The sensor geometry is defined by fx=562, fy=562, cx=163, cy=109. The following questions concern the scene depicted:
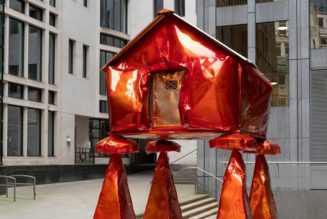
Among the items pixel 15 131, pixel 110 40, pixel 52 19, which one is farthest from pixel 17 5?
pixel 110 40

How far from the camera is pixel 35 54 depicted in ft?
103

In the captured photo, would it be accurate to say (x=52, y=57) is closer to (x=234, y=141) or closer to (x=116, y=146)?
(x=116, y=146)

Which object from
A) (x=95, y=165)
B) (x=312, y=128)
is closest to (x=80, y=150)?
(x=95, y=165)

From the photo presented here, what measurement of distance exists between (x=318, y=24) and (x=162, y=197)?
1865 centimetres

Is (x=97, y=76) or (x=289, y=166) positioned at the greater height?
(x=97, y=76)

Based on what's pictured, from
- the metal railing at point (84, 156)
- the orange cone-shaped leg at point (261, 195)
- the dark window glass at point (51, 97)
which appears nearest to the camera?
the orange cone-shaped leg at point (261, 195)

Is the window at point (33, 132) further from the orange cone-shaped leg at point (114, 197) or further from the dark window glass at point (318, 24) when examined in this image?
the orange cone-shaped leg at point (114, 197)

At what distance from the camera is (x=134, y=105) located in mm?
5746

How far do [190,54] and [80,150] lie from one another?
3194cm

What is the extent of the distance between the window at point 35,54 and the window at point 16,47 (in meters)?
0.85

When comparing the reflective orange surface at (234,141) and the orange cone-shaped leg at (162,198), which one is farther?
the orange cone-shaped leg at (162,198)

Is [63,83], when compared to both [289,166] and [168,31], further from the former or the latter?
[168,31]

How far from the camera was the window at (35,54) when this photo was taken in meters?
30.9

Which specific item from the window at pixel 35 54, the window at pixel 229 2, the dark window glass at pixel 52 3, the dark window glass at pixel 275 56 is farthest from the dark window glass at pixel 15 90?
the dark window glass at pixel 275 56
